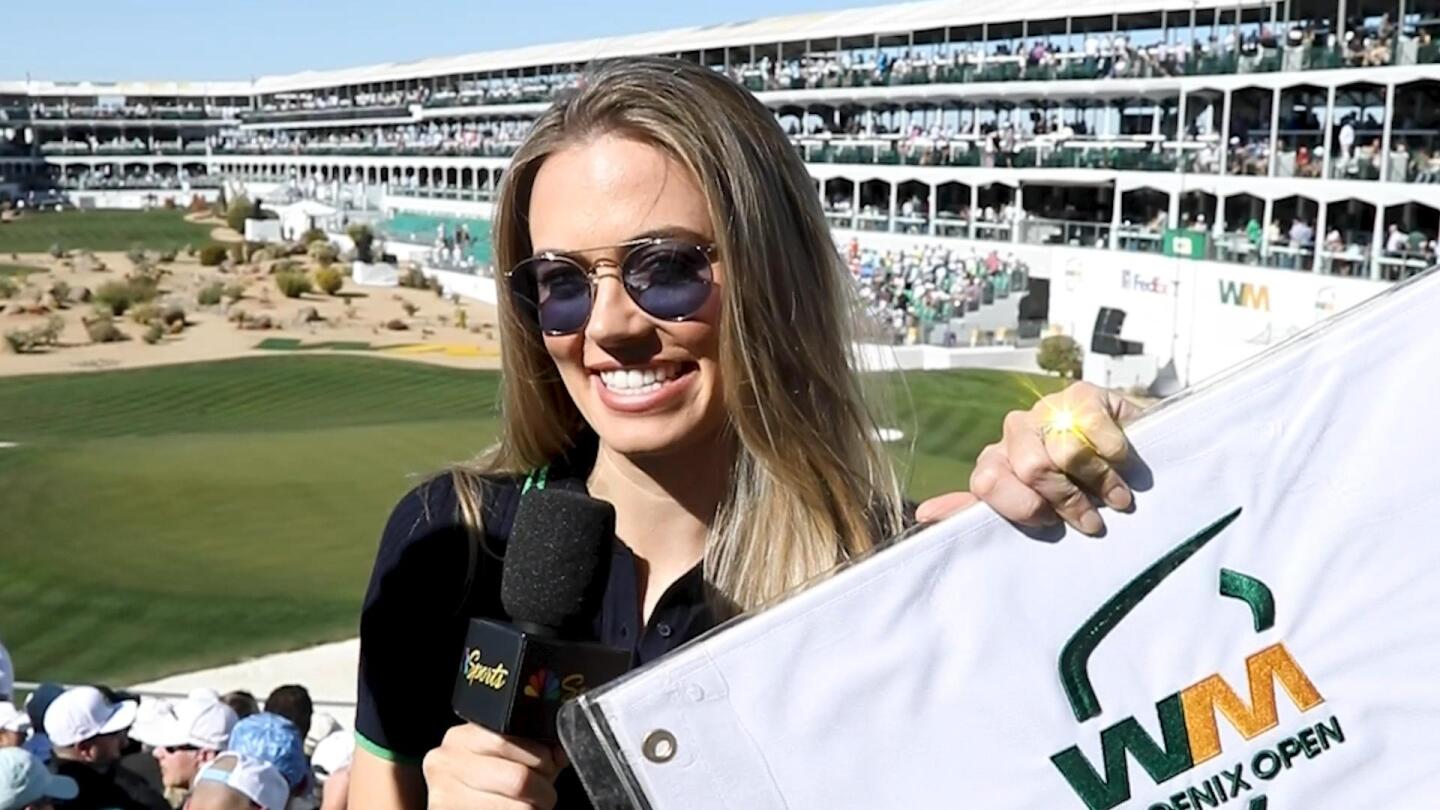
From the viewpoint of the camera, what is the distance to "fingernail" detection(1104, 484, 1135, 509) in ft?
5.60

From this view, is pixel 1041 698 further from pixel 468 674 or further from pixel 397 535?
pixel 397 535

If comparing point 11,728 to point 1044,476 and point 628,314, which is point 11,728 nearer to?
point 628,314

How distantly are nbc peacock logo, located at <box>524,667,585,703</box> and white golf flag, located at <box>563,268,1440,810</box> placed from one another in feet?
0.42

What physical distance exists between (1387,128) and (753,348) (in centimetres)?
3033

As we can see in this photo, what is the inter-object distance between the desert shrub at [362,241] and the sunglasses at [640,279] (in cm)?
5085

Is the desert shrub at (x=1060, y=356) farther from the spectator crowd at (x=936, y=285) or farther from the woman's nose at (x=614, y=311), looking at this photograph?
the woman's nose at (x=614, y=311)

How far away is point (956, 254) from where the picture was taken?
36719mm

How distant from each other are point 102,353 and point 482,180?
1279 inches

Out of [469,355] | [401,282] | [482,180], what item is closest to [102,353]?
[469,355]

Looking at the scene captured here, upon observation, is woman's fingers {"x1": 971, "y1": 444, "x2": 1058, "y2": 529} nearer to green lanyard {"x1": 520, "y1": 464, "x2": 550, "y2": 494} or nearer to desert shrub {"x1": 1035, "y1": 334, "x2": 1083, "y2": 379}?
green lanyard {"x1": 520, "y1": 464, "x2": 550, "y2": 494}

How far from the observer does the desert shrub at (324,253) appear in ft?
169

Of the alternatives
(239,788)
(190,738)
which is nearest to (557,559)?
(239,788)

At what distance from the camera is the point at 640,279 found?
2.09 metres

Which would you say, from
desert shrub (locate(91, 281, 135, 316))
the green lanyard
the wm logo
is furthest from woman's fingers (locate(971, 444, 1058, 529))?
desert shrub (locate(91, 281, 135, 316))
